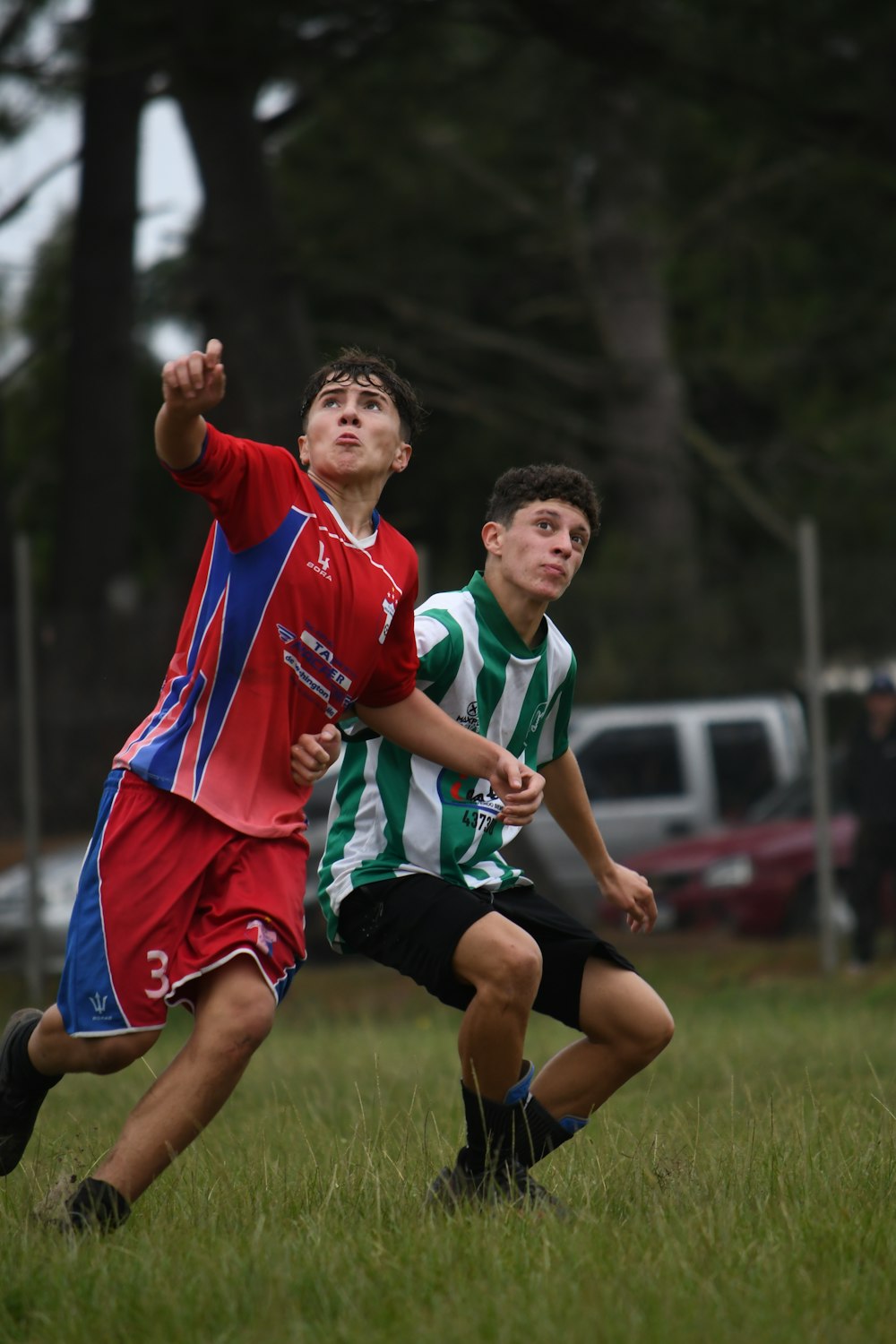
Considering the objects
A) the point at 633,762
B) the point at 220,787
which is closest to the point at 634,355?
the point at 633,762

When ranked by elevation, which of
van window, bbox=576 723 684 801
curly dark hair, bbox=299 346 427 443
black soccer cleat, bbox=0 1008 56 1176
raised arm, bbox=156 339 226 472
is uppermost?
raised arm, bbox=156 339 226 472

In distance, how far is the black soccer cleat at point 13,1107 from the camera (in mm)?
4223

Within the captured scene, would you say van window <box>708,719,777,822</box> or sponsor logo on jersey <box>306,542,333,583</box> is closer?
sponsor logo on jersey <box>306,542,333,583</box>

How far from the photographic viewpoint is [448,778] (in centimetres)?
470

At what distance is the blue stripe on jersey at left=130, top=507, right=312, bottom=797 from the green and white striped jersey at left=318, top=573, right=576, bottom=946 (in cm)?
67

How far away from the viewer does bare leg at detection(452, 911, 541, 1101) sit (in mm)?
4344

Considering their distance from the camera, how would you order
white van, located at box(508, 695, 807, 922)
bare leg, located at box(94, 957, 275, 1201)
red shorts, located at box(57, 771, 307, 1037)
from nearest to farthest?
1. bare leg, located at box(94, 957, 275, 1201)
2. red shorts, located at box(57, 771, 307, 1037)
3. white van, located at box(508, 695, 807, 922)

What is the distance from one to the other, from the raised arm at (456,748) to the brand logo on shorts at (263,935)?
659 mm

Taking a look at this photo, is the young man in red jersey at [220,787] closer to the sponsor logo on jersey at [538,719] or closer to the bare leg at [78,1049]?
the bare leg at [78,1049]

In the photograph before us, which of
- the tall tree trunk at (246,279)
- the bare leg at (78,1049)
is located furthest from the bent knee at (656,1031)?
the tall tree trunk at (246,279)

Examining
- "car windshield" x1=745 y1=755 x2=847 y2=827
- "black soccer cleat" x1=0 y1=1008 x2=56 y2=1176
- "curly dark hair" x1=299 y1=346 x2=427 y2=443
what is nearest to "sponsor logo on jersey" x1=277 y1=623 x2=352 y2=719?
"curly dark hair" x1=299 y1=346 x2=427 y2=443

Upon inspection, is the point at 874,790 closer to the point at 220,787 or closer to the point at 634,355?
the point at 220,787

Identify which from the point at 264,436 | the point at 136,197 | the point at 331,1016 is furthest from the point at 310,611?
the point at 136,197

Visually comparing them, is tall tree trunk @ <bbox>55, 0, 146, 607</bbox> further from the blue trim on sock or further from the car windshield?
the blue trim on sock
